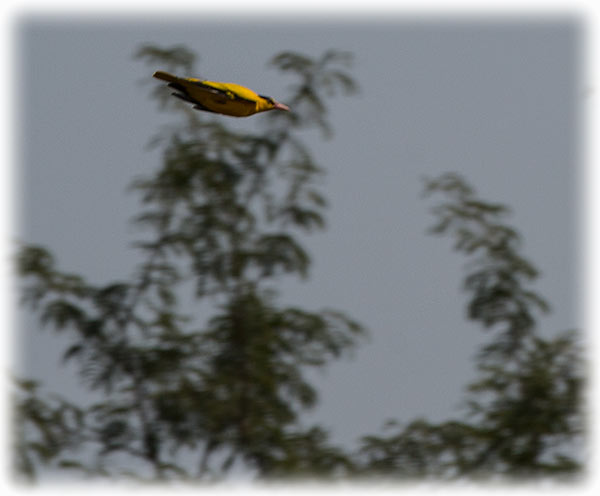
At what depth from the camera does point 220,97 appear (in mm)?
1950

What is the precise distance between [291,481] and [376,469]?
65 cm

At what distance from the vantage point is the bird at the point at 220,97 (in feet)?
6.40

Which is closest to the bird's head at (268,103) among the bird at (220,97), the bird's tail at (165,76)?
the bird at (220,97)

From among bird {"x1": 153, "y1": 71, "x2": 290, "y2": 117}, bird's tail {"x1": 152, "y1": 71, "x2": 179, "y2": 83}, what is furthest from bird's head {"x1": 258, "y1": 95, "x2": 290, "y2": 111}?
bird's tail {"x1": 152, "y1": 71, "x2": 179, "y2": 83}

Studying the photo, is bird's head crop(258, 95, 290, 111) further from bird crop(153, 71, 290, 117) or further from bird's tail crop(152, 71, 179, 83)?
bird's tail crop(152, 71, 179, 83)

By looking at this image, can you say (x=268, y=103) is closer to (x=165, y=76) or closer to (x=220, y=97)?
Result: (x=220, y=97)

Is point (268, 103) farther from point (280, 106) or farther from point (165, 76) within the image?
point (165, 76)

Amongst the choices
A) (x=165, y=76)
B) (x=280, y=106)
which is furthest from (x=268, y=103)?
(x=165, y=76)

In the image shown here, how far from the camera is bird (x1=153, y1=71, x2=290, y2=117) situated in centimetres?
195

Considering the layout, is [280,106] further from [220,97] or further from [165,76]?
[165,76]

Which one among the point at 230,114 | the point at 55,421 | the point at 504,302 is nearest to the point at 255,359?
the point at 55,421

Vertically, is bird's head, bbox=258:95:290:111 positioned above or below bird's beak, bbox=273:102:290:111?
above

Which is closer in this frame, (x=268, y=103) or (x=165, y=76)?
(x=165, y=76)

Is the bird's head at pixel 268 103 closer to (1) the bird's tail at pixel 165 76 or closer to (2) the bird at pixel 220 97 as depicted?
(2) the bird at pixel 220 97
